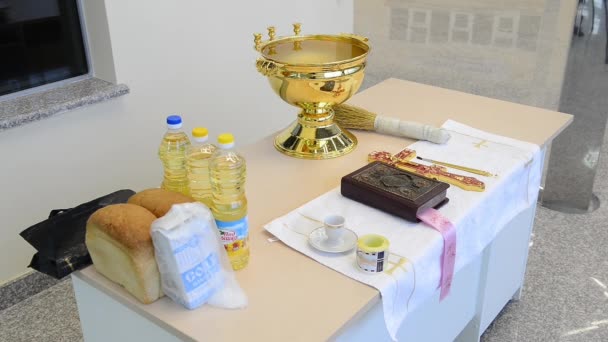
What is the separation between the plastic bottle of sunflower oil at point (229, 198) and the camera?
107 cm

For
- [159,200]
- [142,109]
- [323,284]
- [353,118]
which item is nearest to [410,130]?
[353,118]

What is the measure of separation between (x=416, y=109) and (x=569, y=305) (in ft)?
2.69

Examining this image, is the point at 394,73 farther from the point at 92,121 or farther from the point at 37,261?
the point at 37,261

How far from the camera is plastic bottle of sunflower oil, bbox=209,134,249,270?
1.07m

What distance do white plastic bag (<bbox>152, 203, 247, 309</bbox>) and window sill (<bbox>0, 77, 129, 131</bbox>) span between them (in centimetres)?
107

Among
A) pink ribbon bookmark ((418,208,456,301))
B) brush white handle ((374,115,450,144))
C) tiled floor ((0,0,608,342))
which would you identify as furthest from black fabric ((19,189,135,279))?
tiled floor ((0,0,608,342))

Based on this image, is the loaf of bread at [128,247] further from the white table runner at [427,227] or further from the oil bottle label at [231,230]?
the white table runner at [427,227]

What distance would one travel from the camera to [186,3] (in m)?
2.25

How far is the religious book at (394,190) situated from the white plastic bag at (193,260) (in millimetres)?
368

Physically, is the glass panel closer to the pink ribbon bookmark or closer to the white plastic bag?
the white plastic bag

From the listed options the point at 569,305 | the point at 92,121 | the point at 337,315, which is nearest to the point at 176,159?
the point at 337,315

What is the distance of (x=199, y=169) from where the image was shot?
1146mm

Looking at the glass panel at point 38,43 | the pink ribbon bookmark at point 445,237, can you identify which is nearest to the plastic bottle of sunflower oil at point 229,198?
the pink ribbon bookmark at point 445,237

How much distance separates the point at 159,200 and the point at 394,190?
483 millimetres
